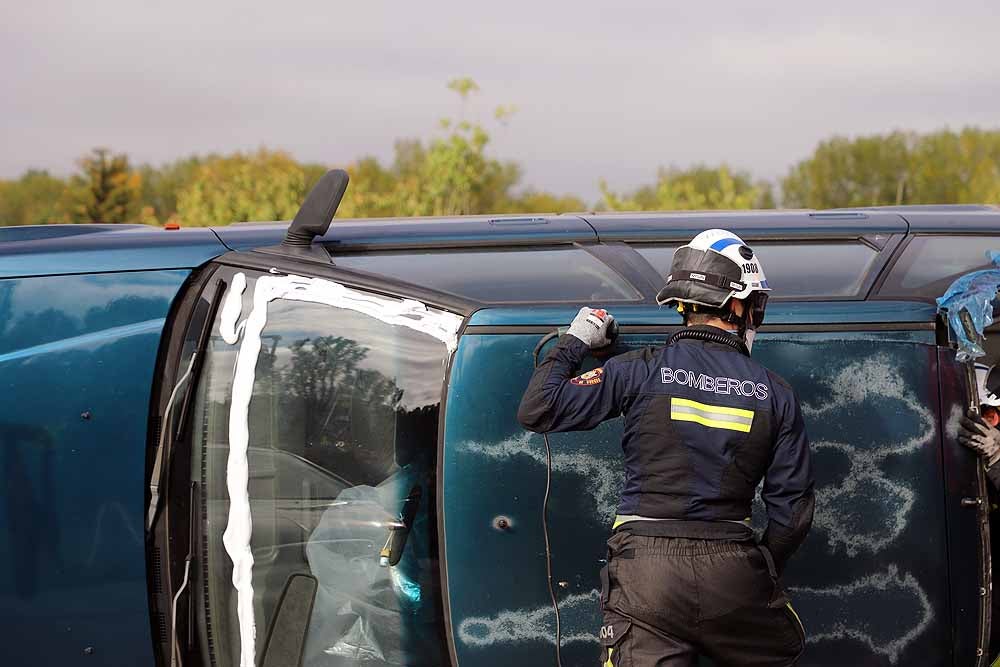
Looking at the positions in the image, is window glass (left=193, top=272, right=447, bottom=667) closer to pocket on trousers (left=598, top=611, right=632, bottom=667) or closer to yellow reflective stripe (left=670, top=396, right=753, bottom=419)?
pocket on trousers (left=598, top=611, right=632, bottom=667)

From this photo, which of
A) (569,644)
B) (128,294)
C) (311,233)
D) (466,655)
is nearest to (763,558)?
(569,644)

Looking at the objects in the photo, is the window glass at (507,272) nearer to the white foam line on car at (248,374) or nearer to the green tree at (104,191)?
the white foam line on car at (248,374)

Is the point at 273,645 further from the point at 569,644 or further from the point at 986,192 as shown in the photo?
the point at 986,192

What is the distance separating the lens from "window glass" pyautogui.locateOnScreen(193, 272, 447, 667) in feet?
9.83

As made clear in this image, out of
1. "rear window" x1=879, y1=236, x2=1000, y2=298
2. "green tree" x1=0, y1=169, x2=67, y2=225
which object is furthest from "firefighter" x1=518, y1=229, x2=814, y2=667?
"green tree" x1=0, y1=169, x2=67, y2=225

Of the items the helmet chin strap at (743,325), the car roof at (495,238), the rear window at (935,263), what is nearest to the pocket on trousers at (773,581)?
the helmet chin strap at (743,325)

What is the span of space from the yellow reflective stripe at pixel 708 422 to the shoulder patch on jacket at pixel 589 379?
0.19 metres

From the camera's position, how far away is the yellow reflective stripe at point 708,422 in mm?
2748

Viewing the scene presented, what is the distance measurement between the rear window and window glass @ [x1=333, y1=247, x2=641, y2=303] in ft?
2.53

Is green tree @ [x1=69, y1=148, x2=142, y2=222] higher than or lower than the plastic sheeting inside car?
higher

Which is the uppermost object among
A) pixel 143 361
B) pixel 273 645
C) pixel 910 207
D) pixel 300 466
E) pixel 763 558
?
pixel 910 207

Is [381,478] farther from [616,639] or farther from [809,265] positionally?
[809,265]

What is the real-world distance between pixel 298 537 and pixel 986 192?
20696 millimetres

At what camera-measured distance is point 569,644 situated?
2930 millimetres
